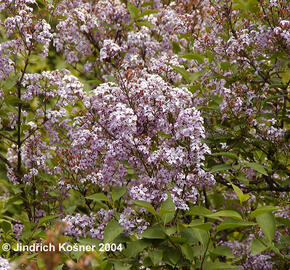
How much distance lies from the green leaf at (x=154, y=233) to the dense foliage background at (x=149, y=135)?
11 mm

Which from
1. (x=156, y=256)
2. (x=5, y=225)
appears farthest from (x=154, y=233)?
(x=5, y=225)

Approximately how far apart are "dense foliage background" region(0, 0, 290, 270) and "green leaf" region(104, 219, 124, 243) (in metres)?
0.02

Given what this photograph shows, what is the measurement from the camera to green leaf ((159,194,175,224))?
2.63 metres

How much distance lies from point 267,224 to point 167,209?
70 cm

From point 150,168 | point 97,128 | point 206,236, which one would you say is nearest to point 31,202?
A: point 97,128

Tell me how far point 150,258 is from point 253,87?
221 centimetres

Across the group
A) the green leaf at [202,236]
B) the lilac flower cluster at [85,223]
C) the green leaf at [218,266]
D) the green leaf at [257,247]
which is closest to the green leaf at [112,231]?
the lilac flower cluster at [85,223]

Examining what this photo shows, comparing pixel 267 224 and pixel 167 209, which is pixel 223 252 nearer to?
pixel 267 224

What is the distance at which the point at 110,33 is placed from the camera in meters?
5.31

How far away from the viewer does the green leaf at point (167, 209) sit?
8.63 ft

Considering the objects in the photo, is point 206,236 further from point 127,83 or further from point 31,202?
point 31,202

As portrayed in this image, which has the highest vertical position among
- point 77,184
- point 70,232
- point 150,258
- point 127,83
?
point 127,83

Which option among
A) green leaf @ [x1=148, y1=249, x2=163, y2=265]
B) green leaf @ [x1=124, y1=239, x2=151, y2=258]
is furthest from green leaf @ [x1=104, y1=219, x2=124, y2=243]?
green leaf @ [x1=148, y1=249, x2=163, y2=265]

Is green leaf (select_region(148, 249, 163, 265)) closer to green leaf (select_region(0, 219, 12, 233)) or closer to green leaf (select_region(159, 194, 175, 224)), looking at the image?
green leaf (select_region(159, 194, 175, 224))
